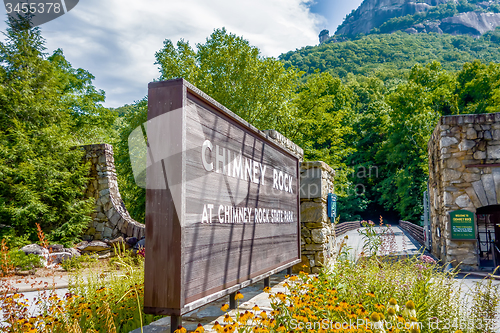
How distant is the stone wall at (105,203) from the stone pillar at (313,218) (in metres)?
5.67

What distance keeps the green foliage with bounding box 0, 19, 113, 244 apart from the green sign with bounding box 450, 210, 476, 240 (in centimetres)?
1042

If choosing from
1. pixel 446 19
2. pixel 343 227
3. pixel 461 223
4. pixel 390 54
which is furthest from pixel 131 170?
pixel 446 19

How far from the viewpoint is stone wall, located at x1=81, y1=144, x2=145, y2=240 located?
34.0 feet

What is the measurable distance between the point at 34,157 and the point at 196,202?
9.72 metres

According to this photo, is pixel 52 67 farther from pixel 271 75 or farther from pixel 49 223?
pixel 271 75

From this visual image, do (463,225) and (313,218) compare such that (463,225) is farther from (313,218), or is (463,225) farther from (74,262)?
(74,262)

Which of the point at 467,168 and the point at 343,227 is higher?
the point at 467,168

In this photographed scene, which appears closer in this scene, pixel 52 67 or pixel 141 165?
pixel 52 67

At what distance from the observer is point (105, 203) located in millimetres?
10703

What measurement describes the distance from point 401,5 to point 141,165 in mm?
149126

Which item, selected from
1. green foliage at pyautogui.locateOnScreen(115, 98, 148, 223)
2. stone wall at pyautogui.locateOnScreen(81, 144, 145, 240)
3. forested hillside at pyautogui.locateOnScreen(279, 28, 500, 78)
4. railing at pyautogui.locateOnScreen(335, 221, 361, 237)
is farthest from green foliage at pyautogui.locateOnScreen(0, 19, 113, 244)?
forested hillside at pyautogui.locateOnScreen(279, 28, 500, 78)

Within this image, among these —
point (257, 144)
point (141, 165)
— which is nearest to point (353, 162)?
point (141, 165)

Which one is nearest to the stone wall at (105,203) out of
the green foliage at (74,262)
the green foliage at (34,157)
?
the green foliage at (34,157)

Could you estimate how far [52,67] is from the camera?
1380cm
